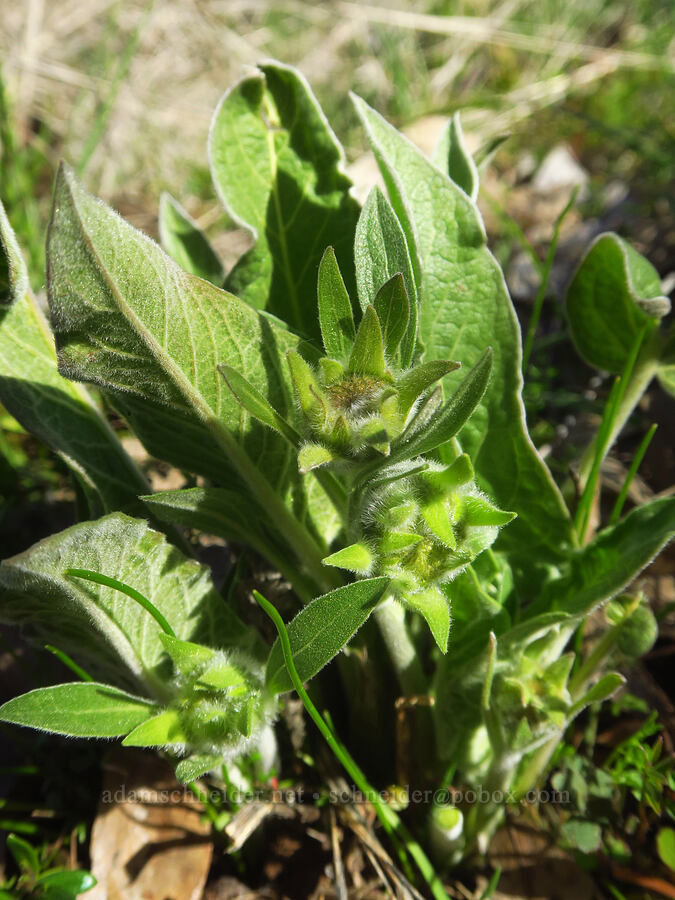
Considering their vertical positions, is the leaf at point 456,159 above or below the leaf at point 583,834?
above

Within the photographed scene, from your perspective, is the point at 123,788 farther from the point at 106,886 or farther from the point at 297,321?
the point at 297,321

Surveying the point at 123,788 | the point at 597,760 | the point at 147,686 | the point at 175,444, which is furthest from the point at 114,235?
the point at 597,760

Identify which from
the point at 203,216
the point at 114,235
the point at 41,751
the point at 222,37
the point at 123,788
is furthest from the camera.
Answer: the point at 222,37

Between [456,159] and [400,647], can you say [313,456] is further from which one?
[456,159]

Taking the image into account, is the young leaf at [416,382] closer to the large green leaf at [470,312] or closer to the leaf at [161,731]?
the large green leaf at [470,312]

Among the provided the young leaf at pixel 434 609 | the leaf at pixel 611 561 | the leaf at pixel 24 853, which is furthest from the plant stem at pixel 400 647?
the leaf at pixel 24 853

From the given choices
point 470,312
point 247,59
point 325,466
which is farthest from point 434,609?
point 247,59

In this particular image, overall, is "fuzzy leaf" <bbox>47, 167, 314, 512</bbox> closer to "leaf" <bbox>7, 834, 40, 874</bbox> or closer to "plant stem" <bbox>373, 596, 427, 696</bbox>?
"plant stem" <bbox>373, 596, 427, 696</bbox>
